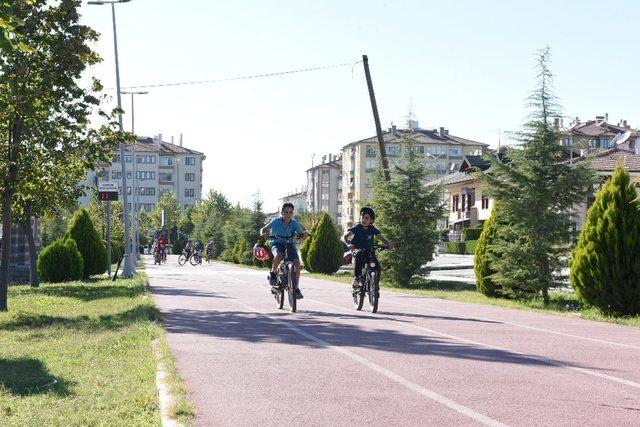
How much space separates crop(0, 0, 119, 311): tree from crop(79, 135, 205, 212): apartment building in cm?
16453

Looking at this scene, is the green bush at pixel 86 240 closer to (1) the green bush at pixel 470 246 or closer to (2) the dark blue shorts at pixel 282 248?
(2) the dark blue shorts at pixel 282 248

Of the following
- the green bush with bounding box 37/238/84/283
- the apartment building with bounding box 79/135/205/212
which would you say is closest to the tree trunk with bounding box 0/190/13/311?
the green bush with bounding box 37/238/84/283

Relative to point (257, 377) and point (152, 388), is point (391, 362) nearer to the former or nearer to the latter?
point (257, 377)

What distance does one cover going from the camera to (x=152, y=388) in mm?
6770

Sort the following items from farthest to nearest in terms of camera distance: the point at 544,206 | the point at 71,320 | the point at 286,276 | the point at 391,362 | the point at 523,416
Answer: the point at 544,206 → the point at 286,276 → the point at 71,320 → the point at 391,362 → the point at 523,416

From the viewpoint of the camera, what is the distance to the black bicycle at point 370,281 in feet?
49.6

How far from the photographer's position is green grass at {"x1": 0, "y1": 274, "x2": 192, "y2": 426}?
5953 millimetres

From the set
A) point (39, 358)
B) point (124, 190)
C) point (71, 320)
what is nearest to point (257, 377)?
point (39, 358)

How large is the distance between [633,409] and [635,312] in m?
10.2

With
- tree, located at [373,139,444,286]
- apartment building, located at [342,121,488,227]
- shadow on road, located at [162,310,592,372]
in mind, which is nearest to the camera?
shadow on road, located at [162,310,592,372]

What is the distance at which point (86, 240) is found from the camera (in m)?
32.9

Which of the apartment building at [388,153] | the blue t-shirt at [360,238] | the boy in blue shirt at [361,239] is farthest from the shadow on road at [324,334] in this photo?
the apartment building at [388,153]

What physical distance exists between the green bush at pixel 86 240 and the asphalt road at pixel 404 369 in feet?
64.0

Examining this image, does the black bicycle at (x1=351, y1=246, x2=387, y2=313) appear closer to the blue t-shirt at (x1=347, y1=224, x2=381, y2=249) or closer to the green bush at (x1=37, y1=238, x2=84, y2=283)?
the blue t-shirt at (x1=347, y1=224, x2=381, y2=249)
